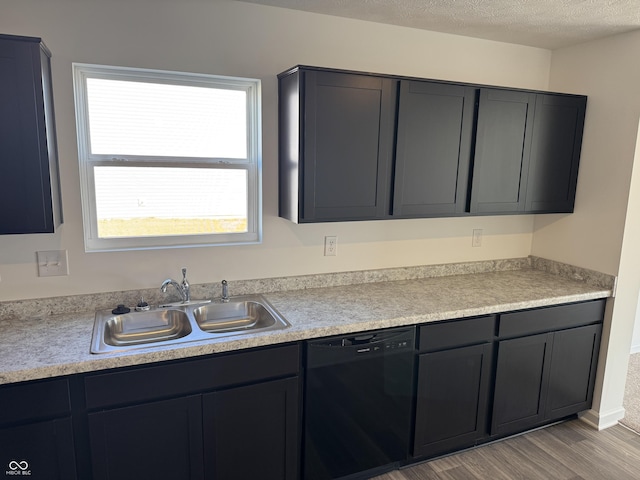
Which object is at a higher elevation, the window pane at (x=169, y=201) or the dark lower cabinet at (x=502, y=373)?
the window pane at (x=169, y=201)

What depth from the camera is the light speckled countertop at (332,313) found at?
1.66 meters

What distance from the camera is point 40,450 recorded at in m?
1.63

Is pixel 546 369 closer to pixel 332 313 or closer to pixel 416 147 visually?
pixel 332 313

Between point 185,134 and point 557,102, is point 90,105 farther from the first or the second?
point 557,102

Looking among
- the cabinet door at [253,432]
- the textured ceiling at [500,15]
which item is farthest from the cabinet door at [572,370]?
the textured ceiling at [500,15]

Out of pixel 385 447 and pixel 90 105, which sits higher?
pixel 90 105

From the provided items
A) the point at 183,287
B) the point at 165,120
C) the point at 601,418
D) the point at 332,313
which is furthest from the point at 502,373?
the point at 165,120

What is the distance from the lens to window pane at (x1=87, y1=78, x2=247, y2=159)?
2178 mm

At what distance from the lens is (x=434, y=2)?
7.23ft

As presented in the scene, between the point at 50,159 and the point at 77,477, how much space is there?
1.32 metres

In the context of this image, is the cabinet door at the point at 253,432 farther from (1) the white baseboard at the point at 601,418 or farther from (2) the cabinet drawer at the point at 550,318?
(1) the white baseboard at the point at 601,418

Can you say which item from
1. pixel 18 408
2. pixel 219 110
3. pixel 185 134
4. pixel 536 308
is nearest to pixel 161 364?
pixel 18 408

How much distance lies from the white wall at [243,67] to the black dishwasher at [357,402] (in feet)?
2.28

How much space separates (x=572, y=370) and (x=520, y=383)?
1.44 ft
